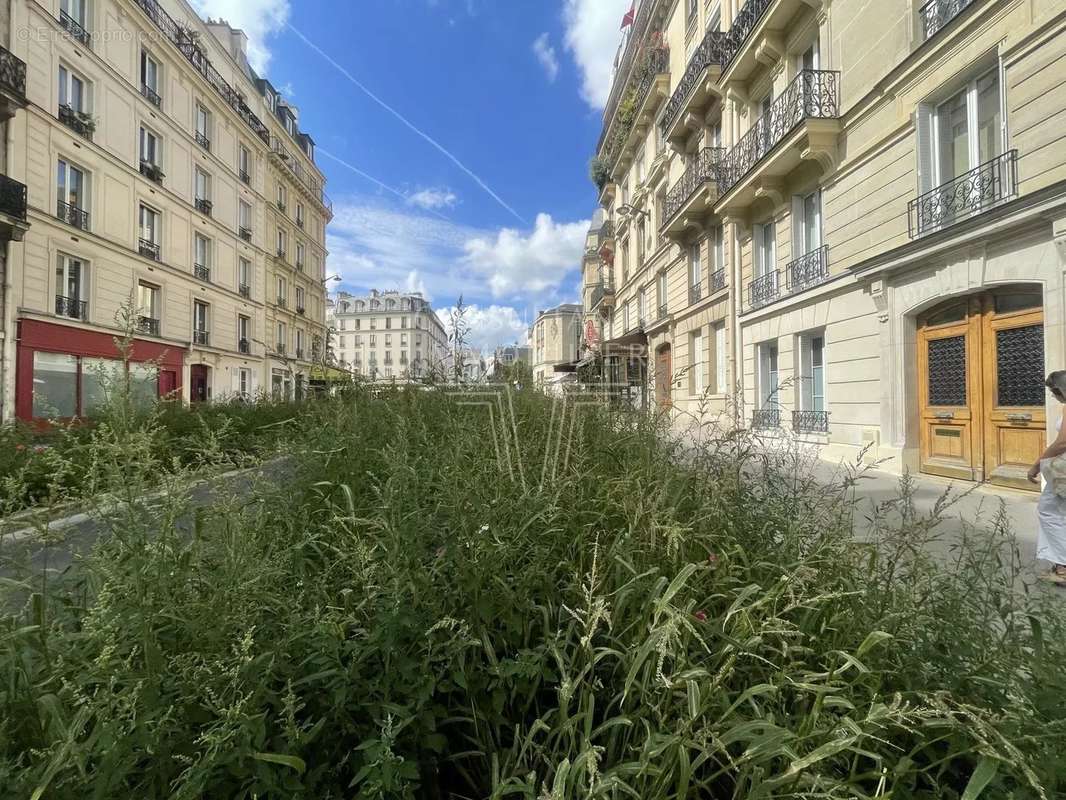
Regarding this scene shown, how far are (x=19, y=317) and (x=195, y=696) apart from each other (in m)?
17.9

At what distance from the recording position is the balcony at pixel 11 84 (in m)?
12.0

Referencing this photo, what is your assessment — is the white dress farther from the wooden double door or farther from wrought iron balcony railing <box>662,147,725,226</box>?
wrought iron balcony railing <box>662,147,725,226</box>

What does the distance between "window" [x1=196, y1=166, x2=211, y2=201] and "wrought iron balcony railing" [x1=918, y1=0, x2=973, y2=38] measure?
24569 mm

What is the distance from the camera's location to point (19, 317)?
1298cm

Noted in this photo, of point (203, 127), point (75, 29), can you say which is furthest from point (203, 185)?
point (75, 29)

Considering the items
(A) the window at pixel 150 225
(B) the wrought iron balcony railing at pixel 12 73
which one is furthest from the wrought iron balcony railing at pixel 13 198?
(A) the window at pixel 150 225

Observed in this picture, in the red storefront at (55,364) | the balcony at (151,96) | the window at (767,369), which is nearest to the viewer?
the window at (767,369)

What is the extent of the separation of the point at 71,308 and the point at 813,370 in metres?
20.5

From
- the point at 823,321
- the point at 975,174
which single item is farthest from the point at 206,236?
the point at 975,174

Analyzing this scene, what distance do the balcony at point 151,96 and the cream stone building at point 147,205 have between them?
0.10m

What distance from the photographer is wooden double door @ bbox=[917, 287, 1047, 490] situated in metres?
6.11

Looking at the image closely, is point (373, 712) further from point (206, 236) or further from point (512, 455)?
point (206, 236)

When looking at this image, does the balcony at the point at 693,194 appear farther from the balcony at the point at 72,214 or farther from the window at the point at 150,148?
the window at the point at 150,148

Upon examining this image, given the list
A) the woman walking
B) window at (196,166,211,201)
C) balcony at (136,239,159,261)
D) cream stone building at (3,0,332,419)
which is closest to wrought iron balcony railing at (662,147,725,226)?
the woman walking
